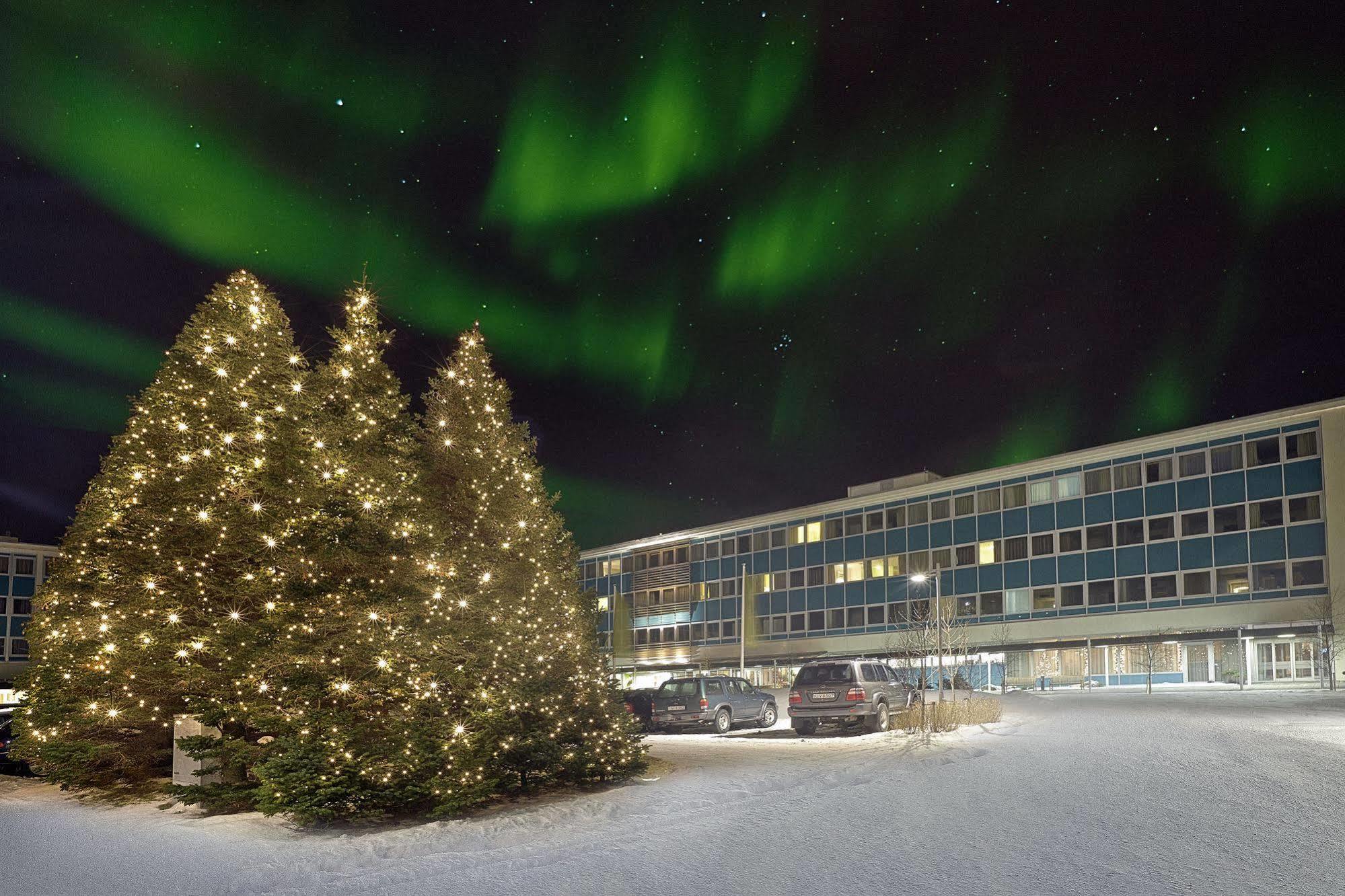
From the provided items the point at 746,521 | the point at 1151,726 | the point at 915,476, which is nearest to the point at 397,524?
the point at 1151,726

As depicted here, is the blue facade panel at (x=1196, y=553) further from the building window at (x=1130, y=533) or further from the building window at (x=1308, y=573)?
the building window at (x=1308, y=573)

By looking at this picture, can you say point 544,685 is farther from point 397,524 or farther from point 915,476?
point 915,476

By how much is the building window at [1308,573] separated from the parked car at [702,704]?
97.0 ft

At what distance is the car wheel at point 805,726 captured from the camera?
23.8m

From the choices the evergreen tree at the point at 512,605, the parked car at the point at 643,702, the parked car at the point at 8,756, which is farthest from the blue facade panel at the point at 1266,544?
the parked car at the point at 8,756

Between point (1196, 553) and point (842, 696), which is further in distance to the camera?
point (1196, 553)

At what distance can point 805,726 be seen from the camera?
23.9 metres

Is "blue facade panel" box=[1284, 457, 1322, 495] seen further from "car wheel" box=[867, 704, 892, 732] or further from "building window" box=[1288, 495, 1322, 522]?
"car wheel" box=[867, 704, 892, 732]

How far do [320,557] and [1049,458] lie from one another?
47450mm

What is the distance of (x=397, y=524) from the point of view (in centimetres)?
1393

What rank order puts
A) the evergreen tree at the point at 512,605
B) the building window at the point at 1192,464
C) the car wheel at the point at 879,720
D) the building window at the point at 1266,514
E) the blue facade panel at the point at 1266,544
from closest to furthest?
the evergreen tree at the point at 512,605, the car wheel at the point at 879,720, the blue facade panel at the point at 1266,544, the building window at the point at 1266,514, the building window at the point at 1192,464

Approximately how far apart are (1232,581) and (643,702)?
3178 cm

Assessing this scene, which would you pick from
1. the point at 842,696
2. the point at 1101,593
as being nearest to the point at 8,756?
the point at 842,696

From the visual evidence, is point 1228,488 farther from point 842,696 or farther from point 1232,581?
point 842,696
